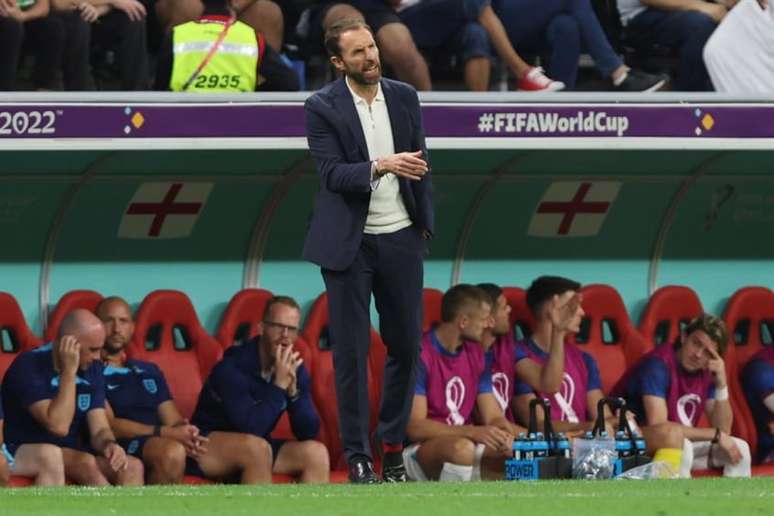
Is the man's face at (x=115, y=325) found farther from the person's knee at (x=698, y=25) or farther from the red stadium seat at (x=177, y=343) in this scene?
the person's knee at (x=698, y=25)

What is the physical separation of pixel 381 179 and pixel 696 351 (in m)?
3.72

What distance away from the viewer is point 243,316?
11094 millimetres

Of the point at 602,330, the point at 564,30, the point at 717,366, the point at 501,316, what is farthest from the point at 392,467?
the point at 564,30

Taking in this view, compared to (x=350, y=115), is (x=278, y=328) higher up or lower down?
lower down

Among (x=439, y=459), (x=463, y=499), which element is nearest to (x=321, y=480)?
(x=439, y=459)

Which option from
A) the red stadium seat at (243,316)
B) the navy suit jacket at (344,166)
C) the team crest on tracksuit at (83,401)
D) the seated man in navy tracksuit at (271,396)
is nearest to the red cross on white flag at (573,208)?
the red stadium seat at (243,316)

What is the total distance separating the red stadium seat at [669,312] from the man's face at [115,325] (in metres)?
3.05

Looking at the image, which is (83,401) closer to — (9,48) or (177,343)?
(177,343)

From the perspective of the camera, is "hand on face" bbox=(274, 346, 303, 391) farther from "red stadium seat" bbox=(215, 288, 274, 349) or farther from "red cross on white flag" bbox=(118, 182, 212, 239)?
"red cross on white flag" bbox=(118, 182, 212, 239)

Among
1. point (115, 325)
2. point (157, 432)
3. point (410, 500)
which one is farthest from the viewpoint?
point (115, 325)

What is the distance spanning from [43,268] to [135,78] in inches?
42.8

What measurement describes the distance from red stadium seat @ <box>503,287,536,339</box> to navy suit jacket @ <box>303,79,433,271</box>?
360 cm

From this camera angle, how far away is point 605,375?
461 inches

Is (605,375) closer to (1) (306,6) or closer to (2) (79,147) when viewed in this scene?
(1) (306,6)
